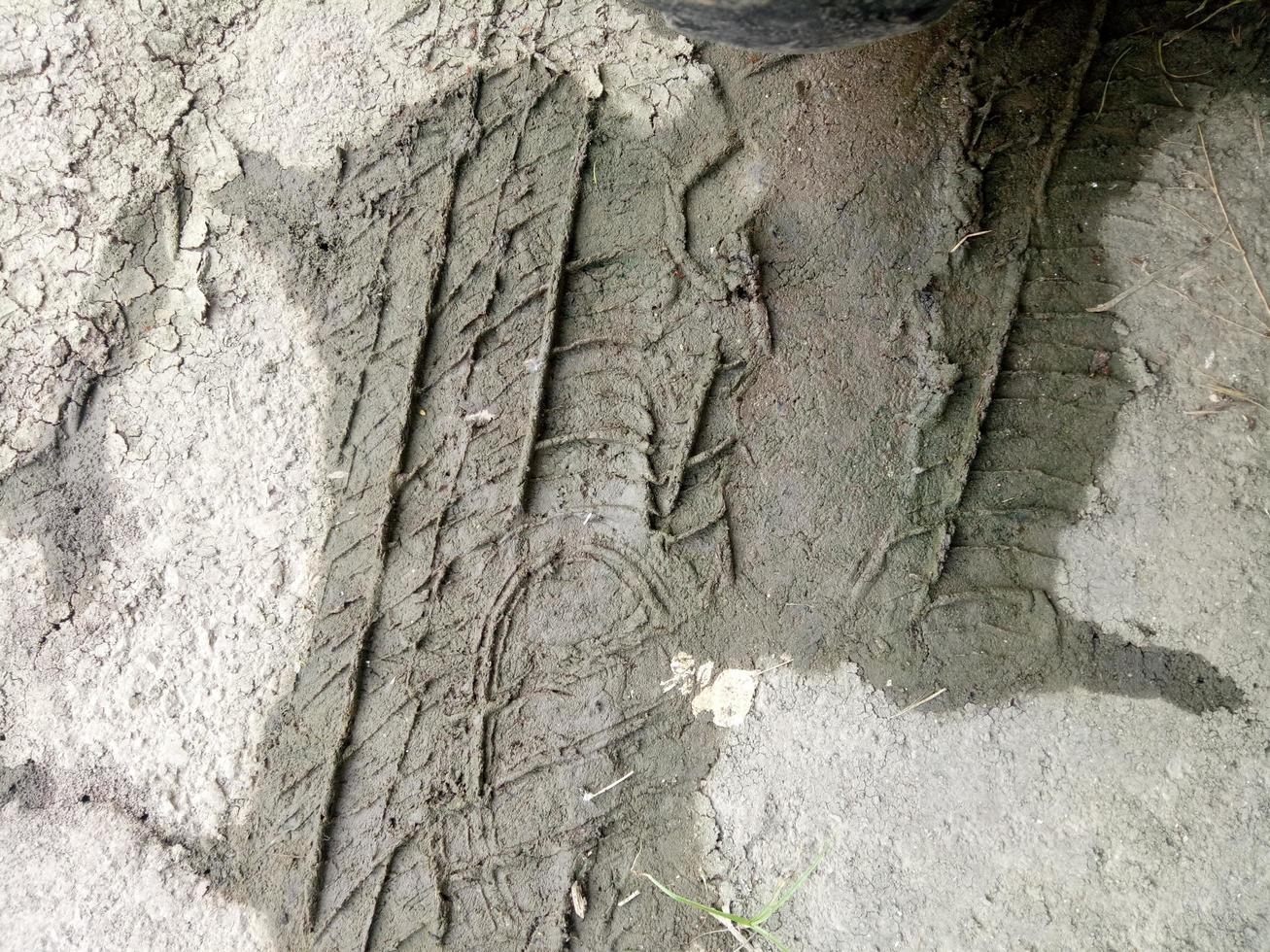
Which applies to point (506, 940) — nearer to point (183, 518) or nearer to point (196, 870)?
point (196, 870)

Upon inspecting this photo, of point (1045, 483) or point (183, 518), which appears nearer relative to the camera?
point (1045, 483)

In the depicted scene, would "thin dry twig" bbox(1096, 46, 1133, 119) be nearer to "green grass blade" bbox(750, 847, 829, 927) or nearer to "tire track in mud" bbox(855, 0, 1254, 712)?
"tire track in mud" bbox(855, 0, 1254, 712)

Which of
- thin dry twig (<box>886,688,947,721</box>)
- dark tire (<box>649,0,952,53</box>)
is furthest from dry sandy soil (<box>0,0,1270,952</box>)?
dark tire (<box>649,0,952,53</box>)

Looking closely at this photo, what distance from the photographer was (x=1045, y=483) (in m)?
1.76

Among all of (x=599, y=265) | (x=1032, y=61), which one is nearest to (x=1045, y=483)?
(x=1032, y=61)

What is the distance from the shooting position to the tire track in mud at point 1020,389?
5.72 ft

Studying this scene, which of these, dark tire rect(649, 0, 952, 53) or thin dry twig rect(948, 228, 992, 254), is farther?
thin dry twig rect(948, 228, 992, 254)

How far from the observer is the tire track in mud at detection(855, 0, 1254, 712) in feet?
5.72

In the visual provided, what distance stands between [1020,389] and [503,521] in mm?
1104

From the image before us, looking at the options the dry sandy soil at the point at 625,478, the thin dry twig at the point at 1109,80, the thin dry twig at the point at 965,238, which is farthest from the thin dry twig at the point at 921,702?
the thin dry twig at the point at 1109,80

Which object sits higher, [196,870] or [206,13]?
[206,13]

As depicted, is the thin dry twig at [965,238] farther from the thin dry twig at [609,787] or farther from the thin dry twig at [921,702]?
the thin dry twig at [609,787]

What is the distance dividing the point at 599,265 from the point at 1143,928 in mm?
1685

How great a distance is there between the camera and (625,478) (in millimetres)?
1898
